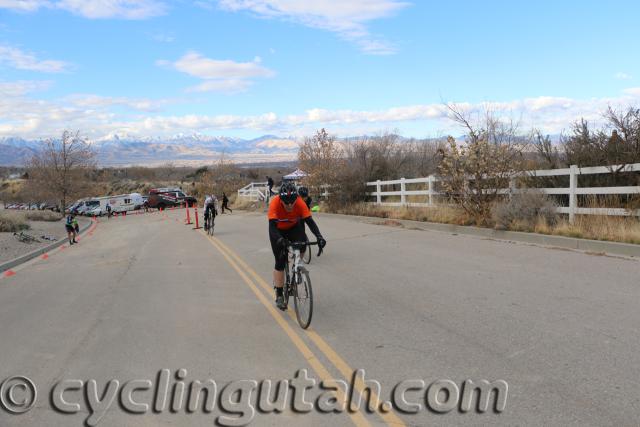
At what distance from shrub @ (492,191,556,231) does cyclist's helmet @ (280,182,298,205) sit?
28.7 feet

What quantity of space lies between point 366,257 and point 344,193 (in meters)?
14.2

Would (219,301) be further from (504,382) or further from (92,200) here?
(92,200)

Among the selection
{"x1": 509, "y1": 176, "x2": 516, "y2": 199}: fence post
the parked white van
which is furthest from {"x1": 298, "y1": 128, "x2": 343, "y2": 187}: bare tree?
the parked white van

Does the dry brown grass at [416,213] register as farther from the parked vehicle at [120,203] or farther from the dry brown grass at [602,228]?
the parked vehicle at [120,203]

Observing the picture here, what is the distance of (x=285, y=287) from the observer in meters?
7.31

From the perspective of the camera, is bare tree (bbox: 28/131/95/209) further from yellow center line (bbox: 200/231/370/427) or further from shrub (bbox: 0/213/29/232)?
yellow center line (bbox: 200/231/370/427)

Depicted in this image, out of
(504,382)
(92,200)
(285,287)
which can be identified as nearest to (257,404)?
(504,382)

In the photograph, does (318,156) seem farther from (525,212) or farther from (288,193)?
(288,193)

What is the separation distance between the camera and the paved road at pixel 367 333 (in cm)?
438

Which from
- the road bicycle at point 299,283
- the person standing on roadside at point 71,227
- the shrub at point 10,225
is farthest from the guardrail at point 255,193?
the road bicycle at point 299,283

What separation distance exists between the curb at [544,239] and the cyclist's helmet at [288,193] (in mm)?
7357

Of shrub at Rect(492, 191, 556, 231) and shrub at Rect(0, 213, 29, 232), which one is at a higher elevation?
shrub at Rect(492, 191, 556, 231)

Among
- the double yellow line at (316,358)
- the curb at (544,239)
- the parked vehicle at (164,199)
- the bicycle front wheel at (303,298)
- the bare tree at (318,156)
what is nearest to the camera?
the double yellow line at (316,358)

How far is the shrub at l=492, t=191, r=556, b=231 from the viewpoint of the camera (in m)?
13.8
